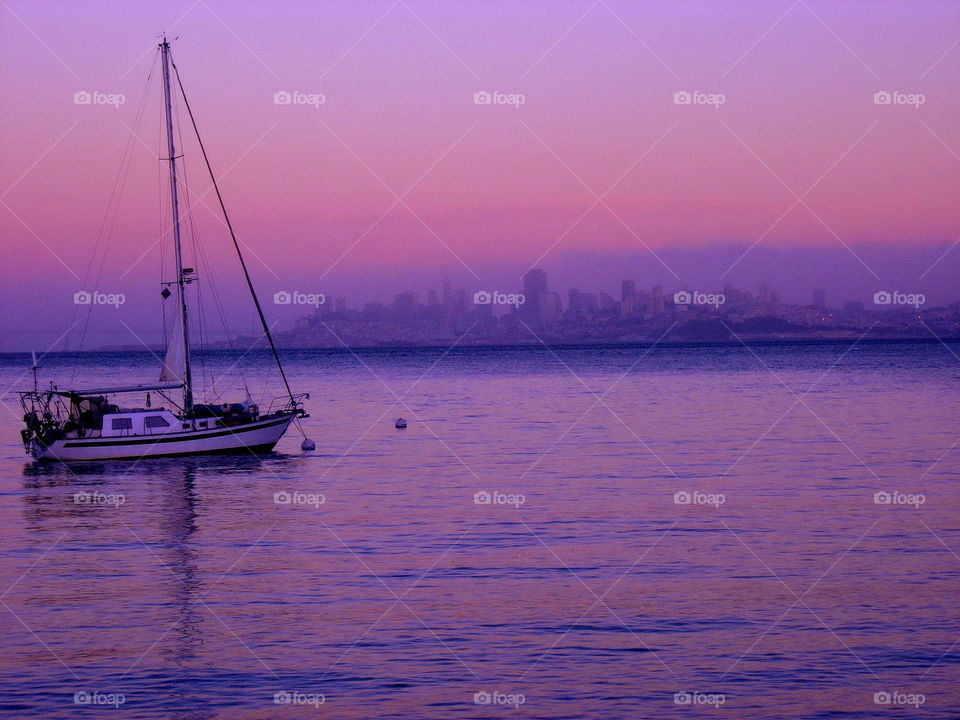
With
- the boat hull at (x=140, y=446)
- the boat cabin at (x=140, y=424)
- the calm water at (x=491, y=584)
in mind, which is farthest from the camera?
the boat cabin at (x=140, y=424)

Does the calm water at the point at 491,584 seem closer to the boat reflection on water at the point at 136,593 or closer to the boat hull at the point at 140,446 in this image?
the boat reflection on water at the point at 136,593

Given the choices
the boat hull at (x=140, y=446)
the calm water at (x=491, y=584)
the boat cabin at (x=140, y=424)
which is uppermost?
the boat cabin at (x=140, y=424)

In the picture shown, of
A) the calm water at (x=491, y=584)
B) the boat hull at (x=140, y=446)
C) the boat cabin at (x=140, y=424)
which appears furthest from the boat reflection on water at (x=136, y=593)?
the boat cabin at (x=140, y=424)

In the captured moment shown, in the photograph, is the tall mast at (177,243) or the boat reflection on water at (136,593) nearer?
the boat reflection on water at (136,593)

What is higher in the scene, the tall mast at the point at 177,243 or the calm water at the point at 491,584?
the tall mast at the point at 177,243

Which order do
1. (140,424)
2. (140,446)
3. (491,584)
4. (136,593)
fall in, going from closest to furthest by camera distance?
(136,593) → (491,584) → (140,446) → (140,424)

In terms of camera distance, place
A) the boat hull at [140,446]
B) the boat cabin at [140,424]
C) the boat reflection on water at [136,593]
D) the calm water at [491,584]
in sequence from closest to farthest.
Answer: the calm water at [491,584]
the boat reflection on water at [136,593]
the boat hull at [140,446]
the boat cabin at [140,424]

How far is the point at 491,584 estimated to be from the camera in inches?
971

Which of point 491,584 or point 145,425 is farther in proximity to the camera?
point 145,425

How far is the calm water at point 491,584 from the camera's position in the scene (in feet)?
58.2

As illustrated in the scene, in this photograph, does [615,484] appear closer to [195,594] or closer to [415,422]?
[195,594]

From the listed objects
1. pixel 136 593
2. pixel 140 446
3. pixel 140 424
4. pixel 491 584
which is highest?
pixel 140 424

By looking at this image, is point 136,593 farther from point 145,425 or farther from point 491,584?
point 145,425

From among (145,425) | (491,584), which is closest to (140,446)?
(145,425)
